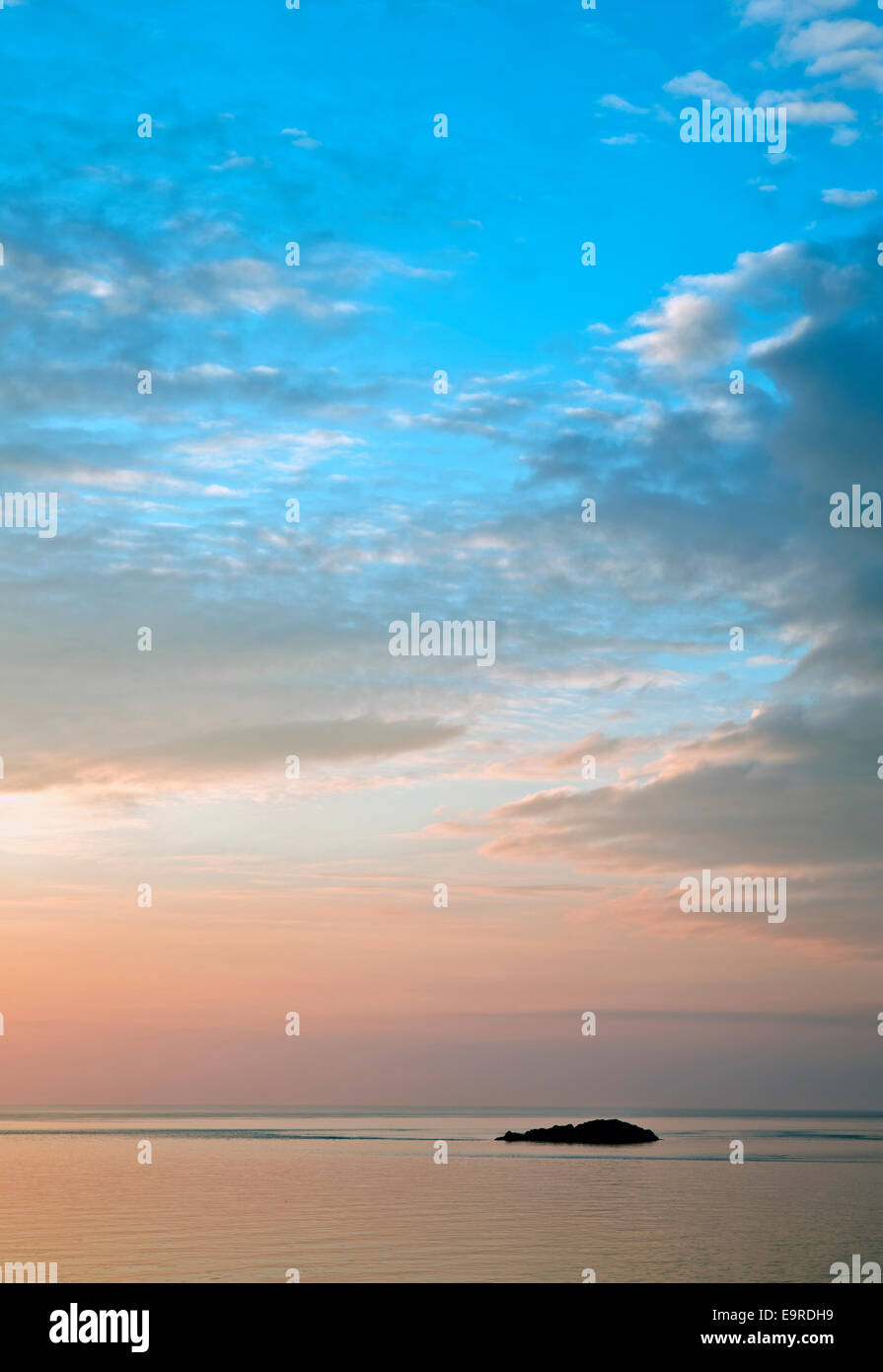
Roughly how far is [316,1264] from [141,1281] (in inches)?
357

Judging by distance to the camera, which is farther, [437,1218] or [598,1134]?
[598,1134]

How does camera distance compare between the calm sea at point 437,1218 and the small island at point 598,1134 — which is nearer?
the calm sea at point 437,1218

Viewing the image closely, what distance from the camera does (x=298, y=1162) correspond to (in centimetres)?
13375

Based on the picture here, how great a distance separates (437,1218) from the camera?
246 ft

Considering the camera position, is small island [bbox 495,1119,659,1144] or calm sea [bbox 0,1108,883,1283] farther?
small island [bbox 495,1119,659,1144]

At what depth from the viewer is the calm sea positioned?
5566 centimetres

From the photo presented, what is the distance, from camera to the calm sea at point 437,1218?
55.7m

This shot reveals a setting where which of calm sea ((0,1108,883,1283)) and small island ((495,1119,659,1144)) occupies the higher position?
calm sea ((0,1108,883,1283))

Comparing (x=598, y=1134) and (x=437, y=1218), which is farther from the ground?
(x=437, y=1218)

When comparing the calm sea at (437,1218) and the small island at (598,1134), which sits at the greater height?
the calm sea at (437,1218)
